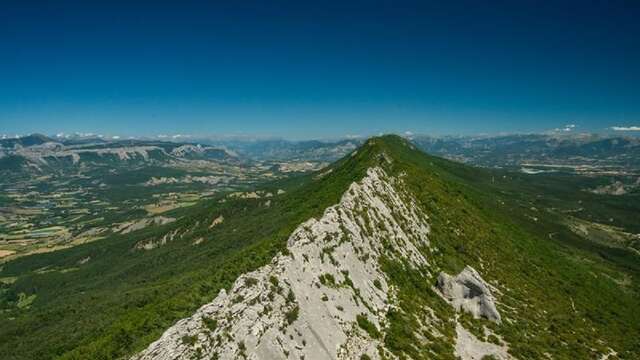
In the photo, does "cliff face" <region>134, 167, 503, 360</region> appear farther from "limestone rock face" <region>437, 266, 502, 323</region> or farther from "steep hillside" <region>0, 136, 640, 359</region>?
"limestone rock face" <region>437, 266, 502, 323</region>

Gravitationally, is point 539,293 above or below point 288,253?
below

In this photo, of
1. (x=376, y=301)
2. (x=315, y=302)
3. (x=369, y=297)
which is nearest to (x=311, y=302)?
(x=315, y=302)

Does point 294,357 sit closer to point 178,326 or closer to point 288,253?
point 178,326

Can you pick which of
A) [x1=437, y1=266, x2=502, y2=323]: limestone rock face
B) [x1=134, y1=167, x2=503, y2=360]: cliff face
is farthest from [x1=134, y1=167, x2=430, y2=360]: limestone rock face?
[x1=437, y1=266, x2=502, y2=323]: limestone rock face

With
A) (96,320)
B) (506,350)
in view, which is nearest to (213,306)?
(506,350)

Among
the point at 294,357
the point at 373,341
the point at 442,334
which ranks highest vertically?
the point at 294,357

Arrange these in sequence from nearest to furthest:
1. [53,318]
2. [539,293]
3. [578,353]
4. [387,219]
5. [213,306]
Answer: [213,306] < [578,353] < [387,219] < [539,293] < [53,318]
